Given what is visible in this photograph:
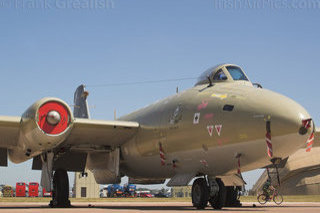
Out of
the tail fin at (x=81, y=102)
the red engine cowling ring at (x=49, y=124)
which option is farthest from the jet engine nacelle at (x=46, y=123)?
the tail fin at (x=81, y=102)

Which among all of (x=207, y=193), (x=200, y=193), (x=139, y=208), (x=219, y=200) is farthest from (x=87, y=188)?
(x=207, y=193)

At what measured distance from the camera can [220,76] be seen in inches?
613

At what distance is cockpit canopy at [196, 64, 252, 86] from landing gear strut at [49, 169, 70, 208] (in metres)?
6.67

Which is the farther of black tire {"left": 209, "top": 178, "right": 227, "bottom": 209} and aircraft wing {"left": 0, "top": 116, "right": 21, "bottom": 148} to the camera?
aircraft wing {"left": 0, "top": 116, "right": 21, "bottom": 148}

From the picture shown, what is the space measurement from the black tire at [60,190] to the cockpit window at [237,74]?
7626mm

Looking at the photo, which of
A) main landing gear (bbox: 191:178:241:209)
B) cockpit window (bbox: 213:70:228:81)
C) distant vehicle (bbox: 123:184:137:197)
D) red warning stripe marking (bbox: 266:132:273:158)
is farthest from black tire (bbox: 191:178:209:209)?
distant vehicle (bbox: 123:184:137:197)

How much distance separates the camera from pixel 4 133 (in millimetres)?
16875

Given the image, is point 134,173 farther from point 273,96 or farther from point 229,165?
point 273,96

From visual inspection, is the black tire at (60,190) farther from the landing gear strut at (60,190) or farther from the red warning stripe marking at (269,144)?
the red warning stripe marking at (269,144)

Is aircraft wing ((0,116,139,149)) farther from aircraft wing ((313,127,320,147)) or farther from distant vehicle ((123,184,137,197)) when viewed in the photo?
distant vehicle ((123,184,137,197))

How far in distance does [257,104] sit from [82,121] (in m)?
6.68

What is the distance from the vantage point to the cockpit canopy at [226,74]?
15.5m

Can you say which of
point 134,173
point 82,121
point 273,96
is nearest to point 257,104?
point 273,96

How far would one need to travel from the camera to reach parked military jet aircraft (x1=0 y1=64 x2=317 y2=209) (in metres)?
12.8
